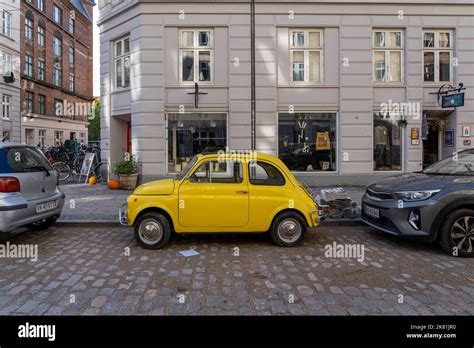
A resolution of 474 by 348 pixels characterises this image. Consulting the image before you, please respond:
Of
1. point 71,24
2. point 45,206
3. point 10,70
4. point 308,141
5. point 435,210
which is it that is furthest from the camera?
point 71,24

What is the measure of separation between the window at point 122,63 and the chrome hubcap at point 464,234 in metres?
12.0

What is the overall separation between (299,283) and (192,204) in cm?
233

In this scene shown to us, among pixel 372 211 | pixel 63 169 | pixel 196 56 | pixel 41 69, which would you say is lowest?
pixel 372 211

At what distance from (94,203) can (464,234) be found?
8692 mm

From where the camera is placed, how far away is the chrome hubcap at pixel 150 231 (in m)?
5.83

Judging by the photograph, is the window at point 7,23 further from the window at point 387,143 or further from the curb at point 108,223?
the window at point 387,143

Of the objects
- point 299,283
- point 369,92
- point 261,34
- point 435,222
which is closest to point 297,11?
point 261,34

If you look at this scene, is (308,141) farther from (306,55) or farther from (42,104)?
(42,104)

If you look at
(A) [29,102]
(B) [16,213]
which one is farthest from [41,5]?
(B) [16,213]

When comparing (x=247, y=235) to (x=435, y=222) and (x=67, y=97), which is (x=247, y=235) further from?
(x=67, y=97)

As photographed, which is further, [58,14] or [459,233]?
[58,14]

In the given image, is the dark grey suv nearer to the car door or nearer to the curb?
the curb

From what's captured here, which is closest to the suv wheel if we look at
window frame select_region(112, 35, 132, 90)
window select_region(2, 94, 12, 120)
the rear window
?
the rear window

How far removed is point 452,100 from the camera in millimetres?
11891
